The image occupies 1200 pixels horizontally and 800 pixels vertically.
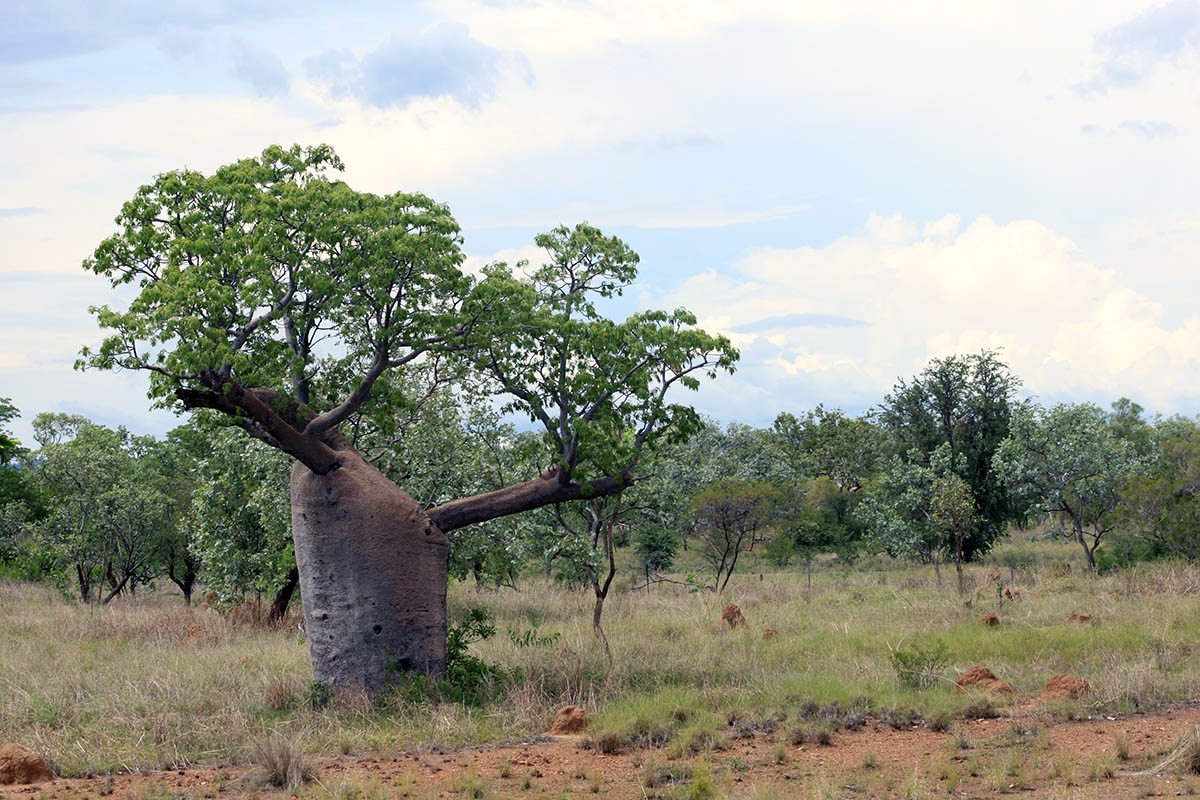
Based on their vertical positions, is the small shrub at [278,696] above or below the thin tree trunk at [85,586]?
below

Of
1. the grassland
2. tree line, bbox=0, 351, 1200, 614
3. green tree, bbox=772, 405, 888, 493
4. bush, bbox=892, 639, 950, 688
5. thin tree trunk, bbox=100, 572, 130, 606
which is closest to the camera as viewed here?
the grassland

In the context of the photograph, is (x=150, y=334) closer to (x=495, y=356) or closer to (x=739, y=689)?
(x=495, y=356)

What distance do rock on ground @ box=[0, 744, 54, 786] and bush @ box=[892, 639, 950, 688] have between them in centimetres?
797

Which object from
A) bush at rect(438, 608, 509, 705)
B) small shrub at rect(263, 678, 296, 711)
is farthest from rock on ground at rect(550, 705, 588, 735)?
small shrub at rect(263, 678, 296, 711)

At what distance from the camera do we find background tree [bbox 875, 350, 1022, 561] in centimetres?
2911

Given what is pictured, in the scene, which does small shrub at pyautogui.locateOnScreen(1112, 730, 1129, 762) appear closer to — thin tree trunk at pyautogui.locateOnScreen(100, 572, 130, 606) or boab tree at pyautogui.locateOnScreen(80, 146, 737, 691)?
boab tree at pyautogui.locateOnScreen(80, 146, 737, 691)

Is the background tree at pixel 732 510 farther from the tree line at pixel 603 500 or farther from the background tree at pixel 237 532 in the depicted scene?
the background tree at pixel 237 532

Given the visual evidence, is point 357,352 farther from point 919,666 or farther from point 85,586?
point 85,586

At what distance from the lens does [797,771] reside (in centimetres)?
790

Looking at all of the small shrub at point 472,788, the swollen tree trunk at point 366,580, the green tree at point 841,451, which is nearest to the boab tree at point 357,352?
the swollen tree trunk at point 366,580

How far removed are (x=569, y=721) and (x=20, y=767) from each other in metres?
4.41

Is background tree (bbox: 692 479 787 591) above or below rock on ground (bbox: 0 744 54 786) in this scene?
above

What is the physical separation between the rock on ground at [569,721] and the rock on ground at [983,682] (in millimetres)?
3899

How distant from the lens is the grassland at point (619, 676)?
896 centimetres
